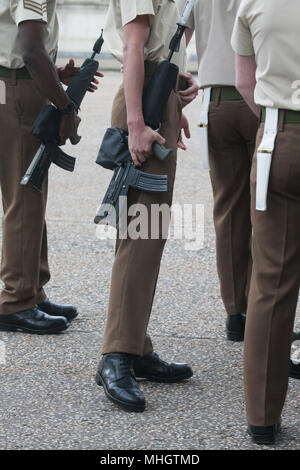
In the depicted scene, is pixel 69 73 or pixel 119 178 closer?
pixel 119 178

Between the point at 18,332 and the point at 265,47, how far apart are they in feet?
7.27

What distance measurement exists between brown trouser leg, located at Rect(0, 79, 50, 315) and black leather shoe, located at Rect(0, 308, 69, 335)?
35 mm

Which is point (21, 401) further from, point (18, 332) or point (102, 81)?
point (102, 81)

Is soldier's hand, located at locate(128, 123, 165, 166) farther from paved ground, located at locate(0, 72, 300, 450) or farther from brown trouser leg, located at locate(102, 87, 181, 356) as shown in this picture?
paved ground, located at locate(0, 72, 300, 450)

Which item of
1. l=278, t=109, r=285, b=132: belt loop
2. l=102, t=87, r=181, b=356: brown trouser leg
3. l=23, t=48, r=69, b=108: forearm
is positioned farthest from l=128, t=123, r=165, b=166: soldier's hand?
l=23, t=48, r=69, b=108: forearm

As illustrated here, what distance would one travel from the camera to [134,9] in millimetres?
3900

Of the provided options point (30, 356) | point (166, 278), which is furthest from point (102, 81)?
point (30, 356)

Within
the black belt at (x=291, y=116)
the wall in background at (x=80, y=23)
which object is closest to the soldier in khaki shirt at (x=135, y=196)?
the black belt at (x=291, y=116)

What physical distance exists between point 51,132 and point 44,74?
314mm

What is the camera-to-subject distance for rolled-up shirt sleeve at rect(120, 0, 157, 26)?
3891mm

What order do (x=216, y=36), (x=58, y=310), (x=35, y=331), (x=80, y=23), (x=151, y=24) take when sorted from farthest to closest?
(x=80, y=23), (x=58, y=310), (x=35, y=331), (x=216, y=36), (x=151, y=24)

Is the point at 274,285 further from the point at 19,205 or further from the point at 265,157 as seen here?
the point at 19,205

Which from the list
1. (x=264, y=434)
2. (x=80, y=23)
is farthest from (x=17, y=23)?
(x=80, y=23)

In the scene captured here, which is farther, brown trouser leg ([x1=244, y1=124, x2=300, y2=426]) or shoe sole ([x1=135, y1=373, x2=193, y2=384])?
shoe sole ([x1=135, y1=373, x2=193, y2=384])
